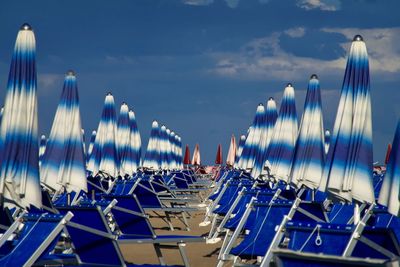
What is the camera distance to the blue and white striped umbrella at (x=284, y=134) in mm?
14797

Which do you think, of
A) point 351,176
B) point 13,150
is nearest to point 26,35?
point 13,150

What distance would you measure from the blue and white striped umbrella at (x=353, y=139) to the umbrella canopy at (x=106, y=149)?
10.0 metres

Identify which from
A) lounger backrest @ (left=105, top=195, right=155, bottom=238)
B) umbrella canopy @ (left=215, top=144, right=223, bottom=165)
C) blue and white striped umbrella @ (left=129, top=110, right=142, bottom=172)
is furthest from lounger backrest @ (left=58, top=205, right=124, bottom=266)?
umbrella canopy @ (left=215, top=144, right=223, bottom=165)

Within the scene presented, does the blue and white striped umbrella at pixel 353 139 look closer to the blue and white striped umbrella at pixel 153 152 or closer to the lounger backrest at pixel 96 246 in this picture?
the lounger backrest at pixel 96 246

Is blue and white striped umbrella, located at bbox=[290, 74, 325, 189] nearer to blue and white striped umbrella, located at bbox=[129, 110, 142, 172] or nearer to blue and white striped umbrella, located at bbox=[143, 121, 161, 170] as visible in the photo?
blue and white striped umbrella, located at bbox=[129, 110, 142, 172]

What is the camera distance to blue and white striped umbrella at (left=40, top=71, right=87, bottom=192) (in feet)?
37.1

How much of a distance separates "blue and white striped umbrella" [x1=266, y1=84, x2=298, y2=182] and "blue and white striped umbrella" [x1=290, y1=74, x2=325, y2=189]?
2.44m

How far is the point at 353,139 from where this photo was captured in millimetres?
8227

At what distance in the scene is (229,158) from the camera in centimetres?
3934

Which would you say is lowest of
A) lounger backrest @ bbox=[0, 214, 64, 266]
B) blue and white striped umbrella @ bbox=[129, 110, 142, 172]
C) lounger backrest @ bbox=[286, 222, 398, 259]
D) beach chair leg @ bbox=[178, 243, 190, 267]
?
blue and white striped umbrella @ bbox=[129, 110, 142, 172]

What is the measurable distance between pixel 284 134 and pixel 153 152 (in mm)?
16582

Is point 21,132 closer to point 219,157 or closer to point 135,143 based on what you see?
point 135,143

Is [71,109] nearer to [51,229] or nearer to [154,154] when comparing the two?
[51,229]

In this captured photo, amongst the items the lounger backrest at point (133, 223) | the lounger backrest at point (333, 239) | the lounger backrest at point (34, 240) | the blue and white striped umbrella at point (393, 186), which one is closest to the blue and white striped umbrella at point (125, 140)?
the lounger backrest at point (133, 223)
